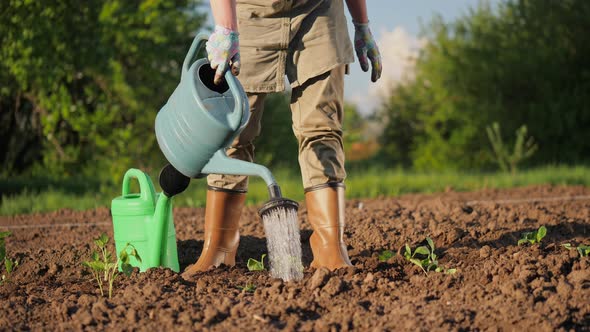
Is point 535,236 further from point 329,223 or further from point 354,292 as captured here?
point 354,292

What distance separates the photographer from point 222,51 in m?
2.73

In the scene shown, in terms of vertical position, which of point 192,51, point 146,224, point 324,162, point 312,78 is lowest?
point 146,224

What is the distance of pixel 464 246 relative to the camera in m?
3.47

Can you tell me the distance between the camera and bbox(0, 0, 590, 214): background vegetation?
6.91 meters

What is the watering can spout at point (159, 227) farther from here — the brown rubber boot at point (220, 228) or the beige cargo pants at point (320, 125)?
the beige cargo pants at point (320, 125)

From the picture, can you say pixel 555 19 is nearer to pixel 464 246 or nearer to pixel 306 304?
pixel 464 246

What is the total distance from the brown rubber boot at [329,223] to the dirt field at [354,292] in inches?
3.4

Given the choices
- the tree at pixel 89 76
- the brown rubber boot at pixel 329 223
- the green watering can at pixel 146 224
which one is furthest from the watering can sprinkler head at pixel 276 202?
the tree at pixel 89 76

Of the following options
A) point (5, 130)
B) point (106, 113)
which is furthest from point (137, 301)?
point (5, 130)

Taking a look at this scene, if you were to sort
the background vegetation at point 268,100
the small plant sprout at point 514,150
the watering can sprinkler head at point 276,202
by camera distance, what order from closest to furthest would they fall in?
the watering can sprinkler head at point 276,202, the background vegetation at point 268,100, the small plant sprout at point 514,150

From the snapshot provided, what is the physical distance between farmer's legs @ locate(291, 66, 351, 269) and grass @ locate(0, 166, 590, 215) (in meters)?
2.83

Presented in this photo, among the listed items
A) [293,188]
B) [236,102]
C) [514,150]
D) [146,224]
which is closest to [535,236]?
[236,102]

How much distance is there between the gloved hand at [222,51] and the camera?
107 inches

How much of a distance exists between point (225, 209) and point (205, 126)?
25.5 inches
